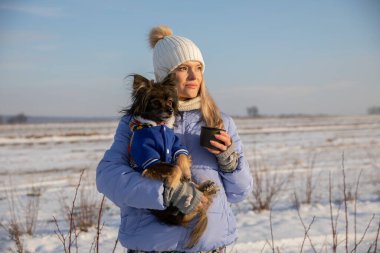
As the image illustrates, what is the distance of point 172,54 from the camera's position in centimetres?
260

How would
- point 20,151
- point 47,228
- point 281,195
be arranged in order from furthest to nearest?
1. point 20,151
2. point 281,195
3. point 47,228

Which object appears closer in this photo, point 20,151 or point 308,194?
point 308,194

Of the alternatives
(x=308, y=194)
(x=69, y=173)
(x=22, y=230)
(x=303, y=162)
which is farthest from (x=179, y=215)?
(x=303, y=162)

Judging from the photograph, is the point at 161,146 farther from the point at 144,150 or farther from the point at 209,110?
the point at 209,110

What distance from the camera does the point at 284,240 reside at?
5.20 metres

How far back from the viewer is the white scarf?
2469 mm

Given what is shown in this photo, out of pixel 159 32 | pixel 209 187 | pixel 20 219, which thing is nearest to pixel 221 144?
pixel 209 187

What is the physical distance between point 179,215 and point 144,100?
26.5 inches

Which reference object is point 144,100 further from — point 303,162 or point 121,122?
point 303,162

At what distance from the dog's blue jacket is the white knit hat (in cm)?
57

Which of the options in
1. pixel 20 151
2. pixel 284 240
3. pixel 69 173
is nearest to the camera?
pixel 284 240

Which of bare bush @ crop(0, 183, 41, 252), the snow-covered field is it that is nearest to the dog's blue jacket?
the snow-covered field

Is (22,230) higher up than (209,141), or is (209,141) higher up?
(209,141)

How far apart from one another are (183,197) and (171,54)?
1.04m
